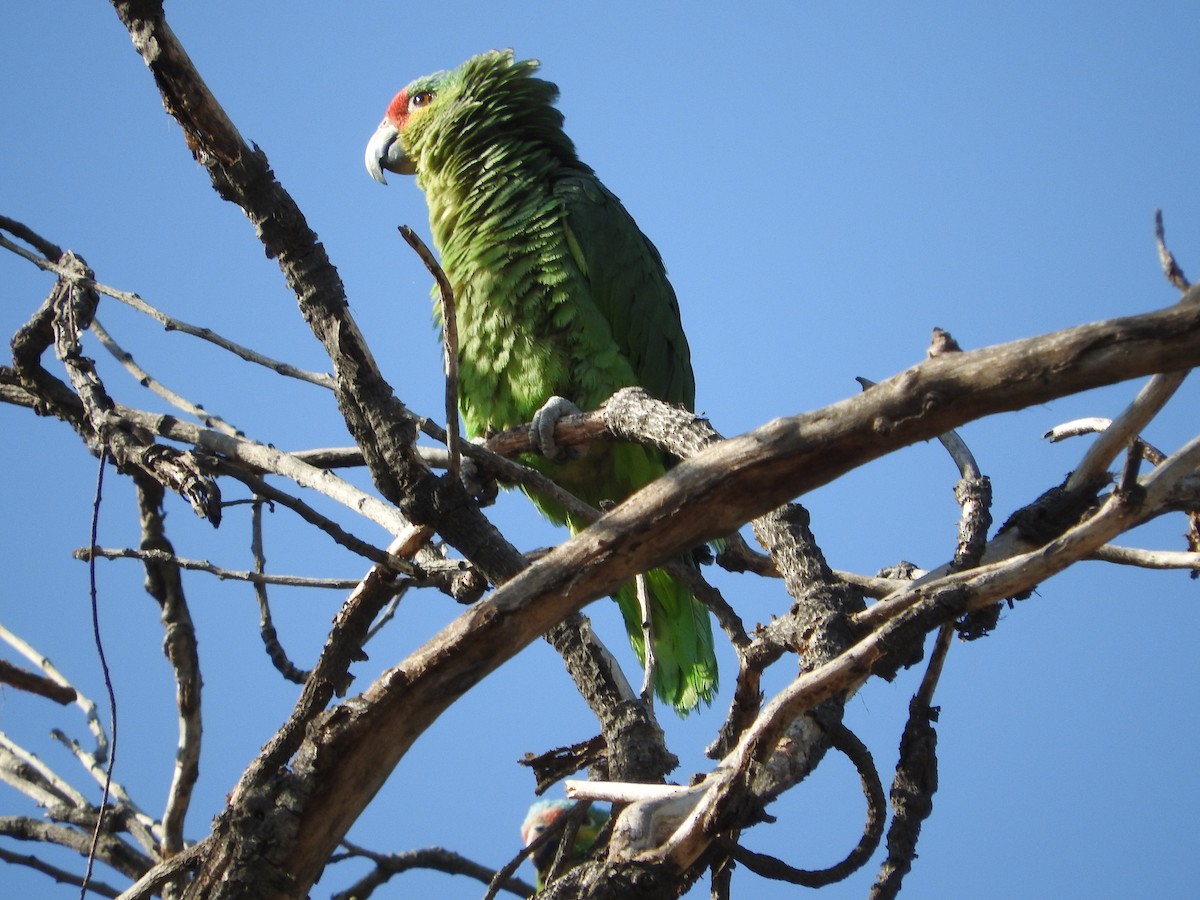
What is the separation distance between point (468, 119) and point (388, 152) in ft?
1.66

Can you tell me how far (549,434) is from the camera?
3.16 meters

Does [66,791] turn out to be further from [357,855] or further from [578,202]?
[578,202]

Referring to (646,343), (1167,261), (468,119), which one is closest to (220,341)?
(1167,261)

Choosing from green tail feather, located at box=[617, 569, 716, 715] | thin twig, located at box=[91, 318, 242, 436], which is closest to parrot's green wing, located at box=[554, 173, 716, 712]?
green tail feather, located at box=[617, 569, 716, 715]

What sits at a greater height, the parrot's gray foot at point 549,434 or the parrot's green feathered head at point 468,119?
the parrot's green feathered head at point 468,119

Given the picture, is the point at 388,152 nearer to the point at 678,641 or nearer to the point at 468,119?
the point at 468,119

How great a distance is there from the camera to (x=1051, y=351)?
1.11 meters

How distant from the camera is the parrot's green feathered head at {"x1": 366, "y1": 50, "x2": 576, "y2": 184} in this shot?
4.11 metres

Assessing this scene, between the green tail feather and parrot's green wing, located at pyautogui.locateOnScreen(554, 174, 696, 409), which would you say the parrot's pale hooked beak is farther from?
the green tail feather

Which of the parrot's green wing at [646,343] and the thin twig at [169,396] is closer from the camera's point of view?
the thin twig at [169,396]

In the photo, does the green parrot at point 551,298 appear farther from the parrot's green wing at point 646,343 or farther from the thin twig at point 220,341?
the thin twig at point 220,341

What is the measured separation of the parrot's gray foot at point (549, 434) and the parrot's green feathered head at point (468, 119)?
119 centimetres

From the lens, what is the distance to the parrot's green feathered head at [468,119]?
13.5ft

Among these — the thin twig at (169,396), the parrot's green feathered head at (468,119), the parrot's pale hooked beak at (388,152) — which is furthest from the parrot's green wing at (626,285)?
the thin twig at (169,396)
